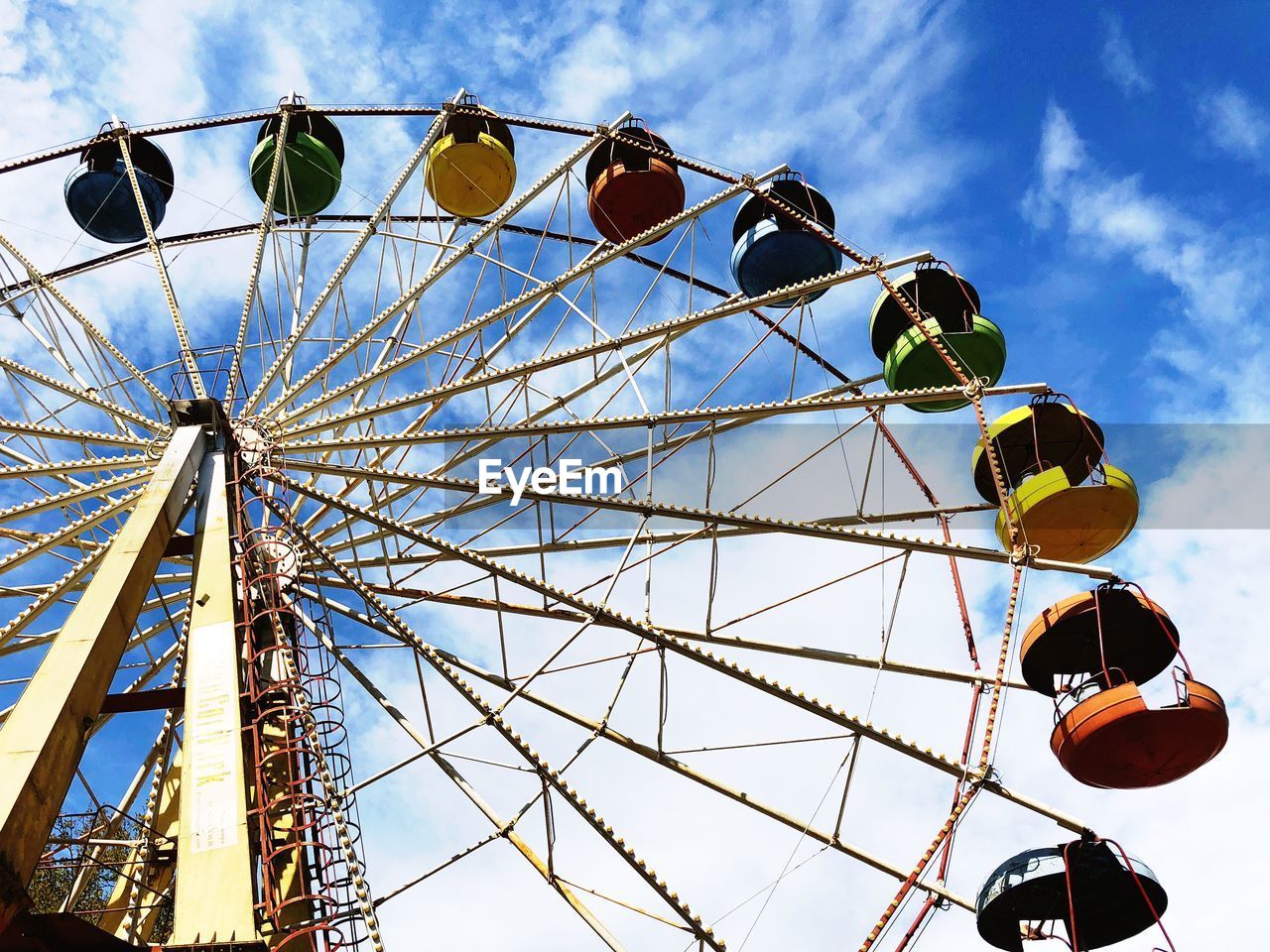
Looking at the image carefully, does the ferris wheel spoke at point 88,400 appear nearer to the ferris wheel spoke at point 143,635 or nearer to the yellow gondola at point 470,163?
the ferris wheel spoke at point 143,635

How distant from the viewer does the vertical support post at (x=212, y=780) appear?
283 inches

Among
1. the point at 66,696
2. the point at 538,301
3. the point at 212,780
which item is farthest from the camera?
the point at 538,301

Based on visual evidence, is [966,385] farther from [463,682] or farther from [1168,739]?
[463,682]

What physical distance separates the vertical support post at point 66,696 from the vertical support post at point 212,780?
51 cm

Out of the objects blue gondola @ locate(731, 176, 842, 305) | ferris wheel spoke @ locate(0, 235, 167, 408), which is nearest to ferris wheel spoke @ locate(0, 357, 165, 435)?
ferris wheel spoke @ locate(0, 235, 167, 408)

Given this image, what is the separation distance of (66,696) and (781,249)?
11.4 metres

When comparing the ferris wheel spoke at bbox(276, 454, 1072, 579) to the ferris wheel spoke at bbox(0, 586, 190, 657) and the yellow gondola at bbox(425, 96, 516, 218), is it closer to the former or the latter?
the ferris wheel spoke at bbox(0, 586, 190, 657)

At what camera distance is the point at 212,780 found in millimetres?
8125

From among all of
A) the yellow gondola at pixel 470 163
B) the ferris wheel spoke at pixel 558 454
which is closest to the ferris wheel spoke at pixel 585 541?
the ferris wheel spoke at pixel 558 454

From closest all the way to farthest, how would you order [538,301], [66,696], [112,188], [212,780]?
1. [66,696]
2. [212,780]
3. [538,301]
4. [112,188]

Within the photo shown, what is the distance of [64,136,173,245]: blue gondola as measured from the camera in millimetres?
17828

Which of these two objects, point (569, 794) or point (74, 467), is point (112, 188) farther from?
point (569, 794)

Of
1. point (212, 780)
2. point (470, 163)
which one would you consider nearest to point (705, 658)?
point (212, 780)

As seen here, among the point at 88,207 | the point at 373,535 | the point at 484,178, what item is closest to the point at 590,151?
the point at 484,178
